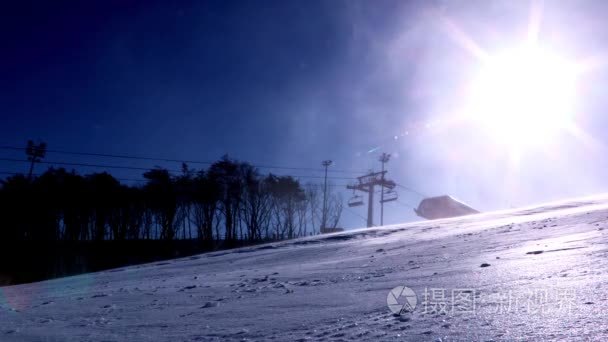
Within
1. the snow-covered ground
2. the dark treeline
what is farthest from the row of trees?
the snow-covered ground

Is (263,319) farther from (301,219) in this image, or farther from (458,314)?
(301,219)

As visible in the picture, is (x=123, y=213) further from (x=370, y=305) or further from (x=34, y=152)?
(x=370, y=305)

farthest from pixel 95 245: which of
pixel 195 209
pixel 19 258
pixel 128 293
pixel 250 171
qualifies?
pixel 128 293

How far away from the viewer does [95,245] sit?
4062 centimetres

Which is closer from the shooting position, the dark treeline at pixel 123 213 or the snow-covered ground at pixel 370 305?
the snow-covered ground at pixel 370 305

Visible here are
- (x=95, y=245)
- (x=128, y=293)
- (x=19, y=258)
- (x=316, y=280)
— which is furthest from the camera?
(x=95, y=245)

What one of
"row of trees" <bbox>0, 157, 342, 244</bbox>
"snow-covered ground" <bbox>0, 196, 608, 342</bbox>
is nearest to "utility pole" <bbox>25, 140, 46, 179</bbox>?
"row of trees" <bbox>0, 157, 342, 244</bbox>

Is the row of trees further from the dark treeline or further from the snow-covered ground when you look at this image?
the snow-covered ground

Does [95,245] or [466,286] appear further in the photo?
A: [95,245]

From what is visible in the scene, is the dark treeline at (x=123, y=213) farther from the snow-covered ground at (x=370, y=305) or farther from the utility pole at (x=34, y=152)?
the snow-covered ground at (x=370, y=305)

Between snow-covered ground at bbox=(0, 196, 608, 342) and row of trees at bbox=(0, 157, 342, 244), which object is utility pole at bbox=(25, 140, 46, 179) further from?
snow-covered ground at bbox=(0, 196, 608, 342)

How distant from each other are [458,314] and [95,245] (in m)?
42.3

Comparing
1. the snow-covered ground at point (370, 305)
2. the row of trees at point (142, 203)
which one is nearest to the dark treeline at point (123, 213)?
the row of trees at point (142, 203)

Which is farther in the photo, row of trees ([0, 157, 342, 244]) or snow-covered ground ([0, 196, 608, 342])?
row of trees ([0, 157, 342, 244])
